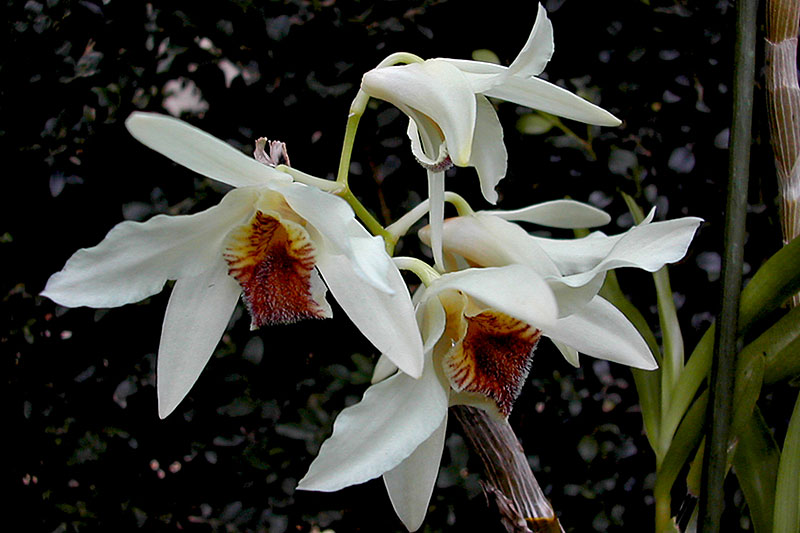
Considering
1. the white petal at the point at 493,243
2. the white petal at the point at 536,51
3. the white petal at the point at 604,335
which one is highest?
the white petal at the point at 536,51

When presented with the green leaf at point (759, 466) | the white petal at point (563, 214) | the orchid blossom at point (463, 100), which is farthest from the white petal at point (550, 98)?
the green leaf at point (759, 466)

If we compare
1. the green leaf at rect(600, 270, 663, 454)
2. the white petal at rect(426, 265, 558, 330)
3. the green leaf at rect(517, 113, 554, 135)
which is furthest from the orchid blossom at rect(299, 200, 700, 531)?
the green leaf at rect(517, 113, 554, 135)

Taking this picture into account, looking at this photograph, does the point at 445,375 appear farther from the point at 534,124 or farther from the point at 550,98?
the point at 534,124

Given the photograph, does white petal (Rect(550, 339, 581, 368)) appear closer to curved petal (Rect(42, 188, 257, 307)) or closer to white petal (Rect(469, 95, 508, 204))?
white petal (Rect(469, 95, 508, 204))

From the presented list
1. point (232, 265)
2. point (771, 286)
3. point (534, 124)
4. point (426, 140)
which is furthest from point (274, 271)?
point (534, 124)

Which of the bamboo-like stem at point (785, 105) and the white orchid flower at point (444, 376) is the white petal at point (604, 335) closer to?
the white orchid flower at point (444, 376)

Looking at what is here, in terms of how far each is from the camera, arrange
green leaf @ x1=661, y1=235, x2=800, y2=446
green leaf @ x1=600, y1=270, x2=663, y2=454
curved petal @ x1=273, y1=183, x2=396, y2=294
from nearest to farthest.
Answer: curved petal @ x1=273, y1=183, x2=396, y2=294
green leaf @ x1=661, y1=235, x2=800, y2=446
green leaf @ x1=600, y1=270, x2=663, y2=454
